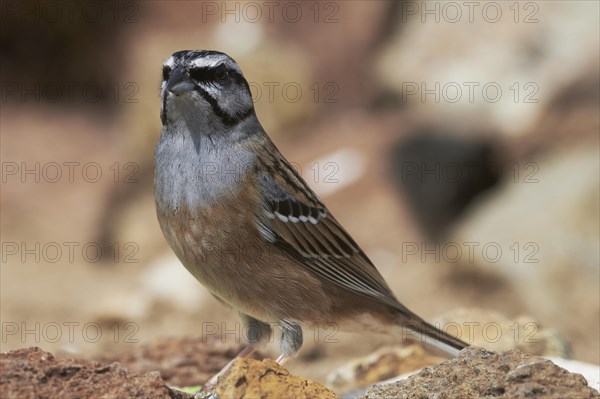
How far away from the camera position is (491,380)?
384 centimetres

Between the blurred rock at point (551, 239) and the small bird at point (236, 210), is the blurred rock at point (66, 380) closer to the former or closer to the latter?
the small bird at point (236, 210)

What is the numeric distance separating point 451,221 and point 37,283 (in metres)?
5.26

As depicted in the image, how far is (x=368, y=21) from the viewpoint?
14562 millimetres

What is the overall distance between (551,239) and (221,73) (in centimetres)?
506

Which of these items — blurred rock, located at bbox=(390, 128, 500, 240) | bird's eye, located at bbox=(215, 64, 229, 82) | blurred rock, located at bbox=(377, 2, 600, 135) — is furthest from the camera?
blurred rock, located at bbox=(377, 2, 600, 135)

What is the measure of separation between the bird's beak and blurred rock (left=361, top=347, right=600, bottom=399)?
2196 millimetres

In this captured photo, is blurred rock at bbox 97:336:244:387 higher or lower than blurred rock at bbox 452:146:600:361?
lower

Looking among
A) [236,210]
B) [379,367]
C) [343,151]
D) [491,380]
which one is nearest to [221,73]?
[236,210]

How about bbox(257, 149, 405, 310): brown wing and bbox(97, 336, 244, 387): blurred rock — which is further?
bbox(97, 336, 244, 387): blurred rock

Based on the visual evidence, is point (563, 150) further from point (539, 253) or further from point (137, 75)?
point (137, 75)

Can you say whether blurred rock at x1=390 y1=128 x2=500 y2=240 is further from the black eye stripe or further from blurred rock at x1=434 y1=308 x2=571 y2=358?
the black eye stripe

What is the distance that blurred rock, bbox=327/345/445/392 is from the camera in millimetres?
6344

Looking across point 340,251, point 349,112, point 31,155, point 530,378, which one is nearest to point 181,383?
point 340,251

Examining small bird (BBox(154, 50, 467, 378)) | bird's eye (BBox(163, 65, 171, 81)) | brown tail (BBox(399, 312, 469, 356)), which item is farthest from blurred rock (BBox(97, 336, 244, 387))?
bird's eye (BBox(163, 65, 171, 81))
